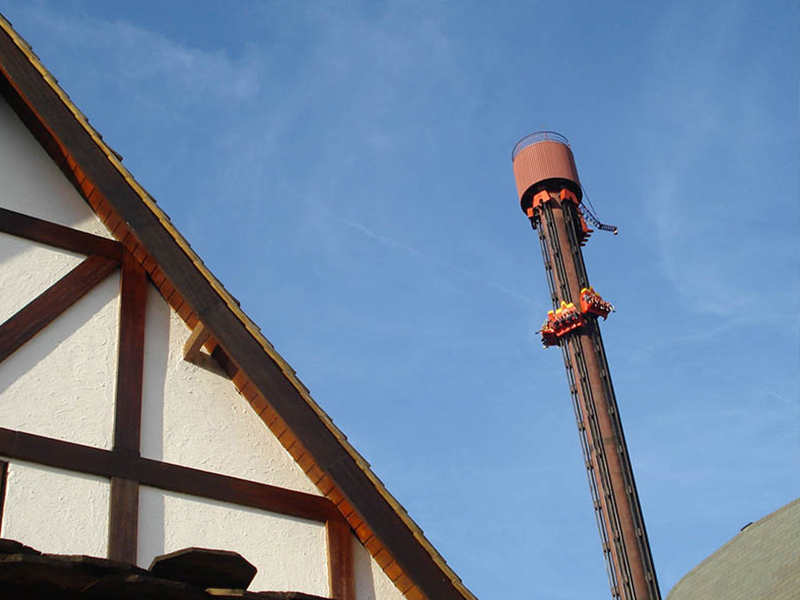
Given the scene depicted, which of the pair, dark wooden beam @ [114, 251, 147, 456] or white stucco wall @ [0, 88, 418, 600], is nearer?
white stucco wall @ [0, 88, 418, 600]

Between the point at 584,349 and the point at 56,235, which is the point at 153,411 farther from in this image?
the point at 584,349

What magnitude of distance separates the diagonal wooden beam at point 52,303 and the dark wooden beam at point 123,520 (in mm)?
1111

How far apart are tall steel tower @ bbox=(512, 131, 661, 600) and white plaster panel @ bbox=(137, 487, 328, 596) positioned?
34.3m

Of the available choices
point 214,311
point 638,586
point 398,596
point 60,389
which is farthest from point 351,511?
point 638,586

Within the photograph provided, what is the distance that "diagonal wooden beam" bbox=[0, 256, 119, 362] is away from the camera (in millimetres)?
6660

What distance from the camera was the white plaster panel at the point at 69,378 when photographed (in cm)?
647

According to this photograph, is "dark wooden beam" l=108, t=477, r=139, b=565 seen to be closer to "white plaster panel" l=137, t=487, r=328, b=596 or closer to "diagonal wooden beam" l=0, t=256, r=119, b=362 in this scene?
"white plaster panel" l=137, t=487, r=328, b=596

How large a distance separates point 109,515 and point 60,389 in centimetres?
92

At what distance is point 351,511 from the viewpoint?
7172 mm

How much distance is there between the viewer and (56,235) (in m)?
7.34

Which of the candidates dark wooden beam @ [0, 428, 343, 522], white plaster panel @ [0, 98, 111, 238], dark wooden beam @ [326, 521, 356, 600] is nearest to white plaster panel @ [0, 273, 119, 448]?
dark wooden beam @ [0, 428, 343, 522]

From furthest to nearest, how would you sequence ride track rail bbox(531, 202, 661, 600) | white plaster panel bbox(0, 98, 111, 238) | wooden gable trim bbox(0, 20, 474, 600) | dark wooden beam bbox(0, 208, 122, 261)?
ride track rail bbox(531, 202, 661, 600) → white plaster panel bbox(0, 98, 111, 238) → dark wooden beam bbox(0, 208, 122, 261) → wooden gable trim bbox(0, 20, 474, 600)

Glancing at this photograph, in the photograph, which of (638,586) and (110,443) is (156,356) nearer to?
(110,443)

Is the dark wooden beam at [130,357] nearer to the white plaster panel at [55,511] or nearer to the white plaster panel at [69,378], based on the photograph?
the white plaster panel at [69,378]
